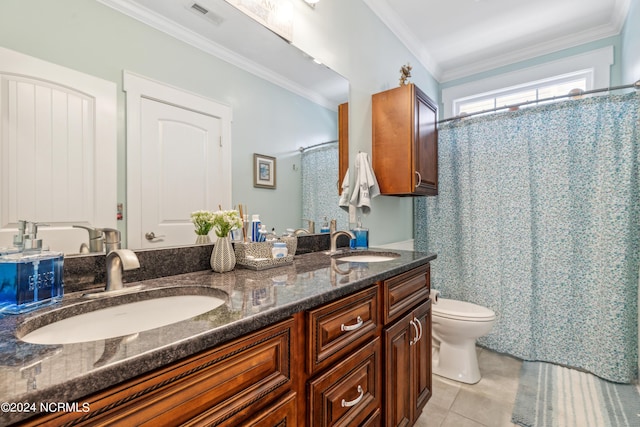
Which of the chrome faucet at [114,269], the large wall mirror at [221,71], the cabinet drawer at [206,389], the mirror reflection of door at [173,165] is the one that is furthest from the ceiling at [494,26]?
the cabinet drawer at [206,389]

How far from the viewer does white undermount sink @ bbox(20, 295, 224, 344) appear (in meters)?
0.66

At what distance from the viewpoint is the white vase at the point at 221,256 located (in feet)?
3.67

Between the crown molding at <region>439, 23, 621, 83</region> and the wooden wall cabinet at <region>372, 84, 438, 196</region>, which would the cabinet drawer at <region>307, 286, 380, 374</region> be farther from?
the crown molding at <region>439, 23, 621, 83</region>

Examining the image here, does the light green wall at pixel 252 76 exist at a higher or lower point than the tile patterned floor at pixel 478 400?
higher

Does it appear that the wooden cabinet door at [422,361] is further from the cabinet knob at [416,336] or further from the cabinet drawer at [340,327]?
the cabinet drawer at [340,327]

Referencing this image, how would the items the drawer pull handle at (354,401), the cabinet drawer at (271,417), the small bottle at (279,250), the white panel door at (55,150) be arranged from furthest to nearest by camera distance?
the small bottle at (279,250) → the drawer pull handle at (354,401) → the white panel door at (55,150) → the cabinet drawer at (271,417)

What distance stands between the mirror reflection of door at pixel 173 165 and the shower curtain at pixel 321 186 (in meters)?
0.49

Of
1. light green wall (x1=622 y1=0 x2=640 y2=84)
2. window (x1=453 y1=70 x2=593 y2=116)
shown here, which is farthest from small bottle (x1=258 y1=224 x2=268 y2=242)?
light green wall (x1=622 y1=0 x2=640 y2=84)

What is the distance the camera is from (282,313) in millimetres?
719

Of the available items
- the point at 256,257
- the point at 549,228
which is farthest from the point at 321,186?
the point at 549,228

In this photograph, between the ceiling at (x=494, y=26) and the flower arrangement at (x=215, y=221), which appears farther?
the ceiling at (x=494, y=26)

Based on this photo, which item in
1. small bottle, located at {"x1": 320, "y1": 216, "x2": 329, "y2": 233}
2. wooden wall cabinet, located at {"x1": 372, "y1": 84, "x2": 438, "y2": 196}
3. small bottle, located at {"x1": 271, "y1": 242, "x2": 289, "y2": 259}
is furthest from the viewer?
wooden wall cabinet, located at {"x1": 372, "y1": 84, "x2": 438, "y2": 196}

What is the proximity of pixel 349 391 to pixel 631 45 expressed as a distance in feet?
9.34

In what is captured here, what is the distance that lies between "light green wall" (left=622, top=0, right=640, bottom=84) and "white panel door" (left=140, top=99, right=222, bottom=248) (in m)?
2.59
